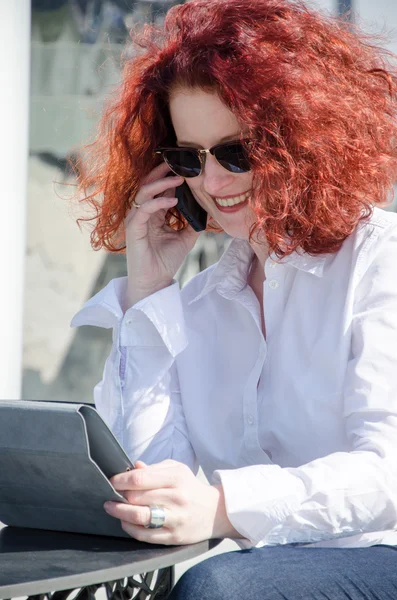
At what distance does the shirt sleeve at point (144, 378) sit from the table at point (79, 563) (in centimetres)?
50

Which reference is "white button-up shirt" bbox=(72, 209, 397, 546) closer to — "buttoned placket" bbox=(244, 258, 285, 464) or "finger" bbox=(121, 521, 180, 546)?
"buttoned placket" bbox=(244, 258, 285, 464)

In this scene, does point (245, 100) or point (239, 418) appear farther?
point (239, 418)

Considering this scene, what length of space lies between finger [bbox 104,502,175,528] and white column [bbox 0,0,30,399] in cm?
277

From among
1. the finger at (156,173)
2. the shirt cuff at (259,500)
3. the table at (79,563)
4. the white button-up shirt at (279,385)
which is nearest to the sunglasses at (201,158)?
the finger at (156,173)

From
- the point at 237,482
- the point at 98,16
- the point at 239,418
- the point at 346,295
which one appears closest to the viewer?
the point at 237,482

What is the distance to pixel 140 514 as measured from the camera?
1418 millimetres

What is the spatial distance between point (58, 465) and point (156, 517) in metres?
0.18

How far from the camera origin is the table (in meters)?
1.25

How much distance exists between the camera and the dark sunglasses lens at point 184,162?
1.98 metres

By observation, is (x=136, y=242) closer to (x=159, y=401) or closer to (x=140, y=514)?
(x=159, y=401)

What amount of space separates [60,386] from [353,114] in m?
3.01

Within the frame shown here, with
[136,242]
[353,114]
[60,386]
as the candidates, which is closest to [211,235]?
[60,386]

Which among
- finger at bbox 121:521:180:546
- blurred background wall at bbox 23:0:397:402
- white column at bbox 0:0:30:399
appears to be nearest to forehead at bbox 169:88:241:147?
finger at bbox 121:521:180:546

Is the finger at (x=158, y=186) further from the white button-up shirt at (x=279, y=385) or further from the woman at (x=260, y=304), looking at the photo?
the white button-up shirt at (x=279, y=385)
